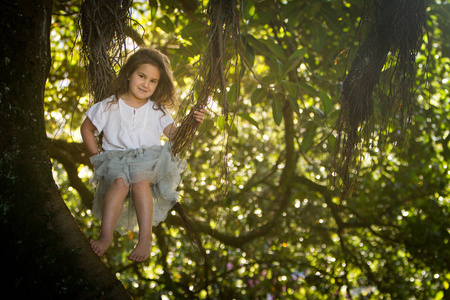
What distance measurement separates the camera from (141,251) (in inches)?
73.5

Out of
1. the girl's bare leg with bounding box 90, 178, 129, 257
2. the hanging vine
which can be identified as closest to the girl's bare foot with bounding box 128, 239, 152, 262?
the girl's bare leg with bounding box 90, 178, 129, 257

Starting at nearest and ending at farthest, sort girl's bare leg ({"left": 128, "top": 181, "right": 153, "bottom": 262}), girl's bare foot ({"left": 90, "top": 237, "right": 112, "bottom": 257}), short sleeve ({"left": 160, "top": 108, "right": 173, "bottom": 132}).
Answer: girl's bare foot ({"left": 90, "top": 237, "right": 112, "bottom": 257}), girl's bare leg ({"left": 128, "top": 181, "right": 153, "bottom": 262}), short sleeve ({"left": 160, "top": 108, "right": 173, "bottom": 132})

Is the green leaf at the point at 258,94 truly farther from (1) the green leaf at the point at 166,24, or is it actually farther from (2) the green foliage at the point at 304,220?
(2) the green foliage at the point at 304,220

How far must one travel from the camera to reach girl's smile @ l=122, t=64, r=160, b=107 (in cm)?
213

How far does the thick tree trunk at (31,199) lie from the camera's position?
1.30 metres

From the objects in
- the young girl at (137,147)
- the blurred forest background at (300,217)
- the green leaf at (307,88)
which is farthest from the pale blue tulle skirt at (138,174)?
the blurred forest background at (300,217)

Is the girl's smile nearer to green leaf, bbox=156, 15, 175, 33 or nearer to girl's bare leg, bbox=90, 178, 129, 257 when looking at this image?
girl's bare leg, bbox=90, 178, 129, 257

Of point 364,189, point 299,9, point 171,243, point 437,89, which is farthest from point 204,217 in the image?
point 437,89

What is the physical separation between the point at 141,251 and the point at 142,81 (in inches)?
32.8

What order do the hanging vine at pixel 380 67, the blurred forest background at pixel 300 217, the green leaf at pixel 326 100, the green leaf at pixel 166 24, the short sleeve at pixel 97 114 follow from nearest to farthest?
the hanging vine at pixel 380 67
the short sleeve at pixel 97 114
the green leaf at pixel 326 100
the green leaf at pixel 166 24
the blurred forest background at pixel 300 217

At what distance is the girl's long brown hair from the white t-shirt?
0.05m

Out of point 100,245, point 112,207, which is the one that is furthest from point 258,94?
point 100,245

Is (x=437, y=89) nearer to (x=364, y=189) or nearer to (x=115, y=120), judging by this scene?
(x=364, y=189)

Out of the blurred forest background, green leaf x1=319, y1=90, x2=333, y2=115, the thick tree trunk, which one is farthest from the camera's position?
the blurred forest background
